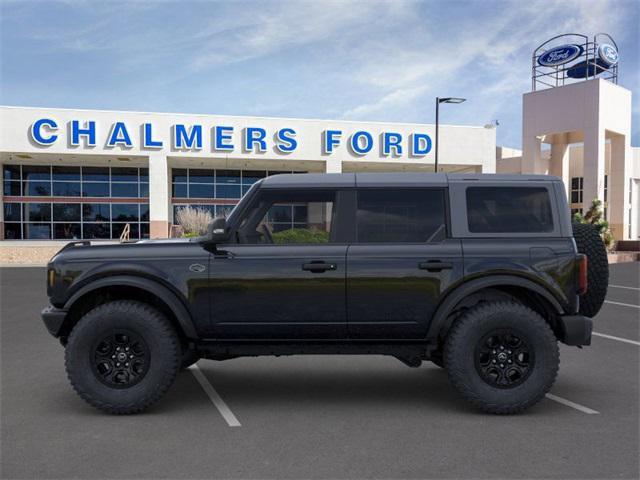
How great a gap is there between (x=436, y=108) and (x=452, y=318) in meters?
21.3

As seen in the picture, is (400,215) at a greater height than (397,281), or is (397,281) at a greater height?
(400,215)

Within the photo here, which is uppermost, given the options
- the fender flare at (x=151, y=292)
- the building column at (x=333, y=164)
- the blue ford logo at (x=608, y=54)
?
the blue ford logo at (x=608, y=54)

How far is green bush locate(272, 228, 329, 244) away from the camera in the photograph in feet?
16.1

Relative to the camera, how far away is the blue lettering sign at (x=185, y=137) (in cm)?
2956

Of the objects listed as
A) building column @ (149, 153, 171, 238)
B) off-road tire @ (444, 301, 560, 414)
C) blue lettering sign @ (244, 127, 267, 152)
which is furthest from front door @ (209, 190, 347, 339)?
building column @ (149, 153, 171, 238)

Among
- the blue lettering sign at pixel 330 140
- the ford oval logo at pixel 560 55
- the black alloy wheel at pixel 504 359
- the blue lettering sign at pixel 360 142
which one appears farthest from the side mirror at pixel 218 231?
the ford oval logo at pixel 560 55

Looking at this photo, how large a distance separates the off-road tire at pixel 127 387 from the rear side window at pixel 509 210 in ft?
9.46

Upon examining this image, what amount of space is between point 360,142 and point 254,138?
6.10 meters

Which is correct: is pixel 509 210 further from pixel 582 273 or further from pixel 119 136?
pixel 119 136

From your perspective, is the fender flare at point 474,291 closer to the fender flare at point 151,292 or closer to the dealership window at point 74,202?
the fender flare at point 151,292

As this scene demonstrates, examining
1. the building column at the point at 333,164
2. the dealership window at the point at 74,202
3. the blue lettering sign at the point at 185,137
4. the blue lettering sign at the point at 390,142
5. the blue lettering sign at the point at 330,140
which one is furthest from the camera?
the blue lettering sign at the point at 390,142

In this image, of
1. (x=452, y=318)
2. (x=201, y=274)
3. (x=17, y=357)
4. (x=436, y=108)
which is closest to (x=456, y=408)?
(x=452, y=318)

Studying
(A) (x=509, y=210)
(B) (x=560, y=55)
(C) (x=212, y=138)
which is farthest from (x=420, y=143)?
(A) (x=509, y=210)

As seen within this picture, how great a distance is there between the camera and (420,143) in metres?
32.6
